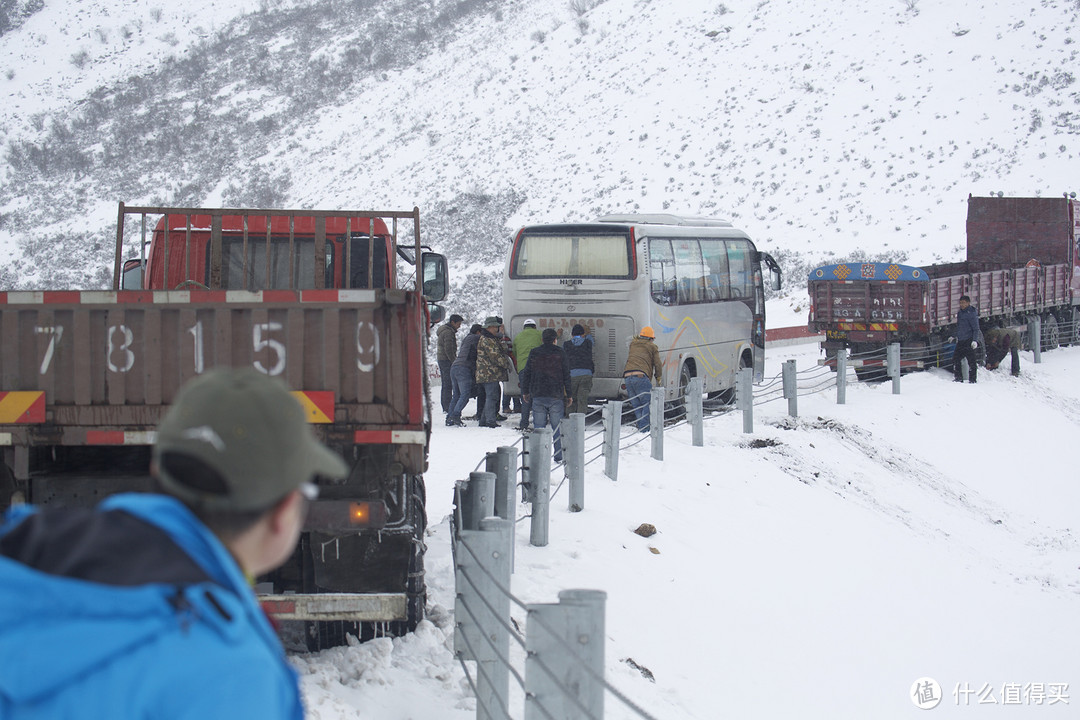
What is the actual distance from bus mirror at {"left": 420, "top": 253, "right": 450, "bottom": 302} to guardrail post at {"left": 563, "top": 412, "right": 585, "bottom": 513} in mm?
1952

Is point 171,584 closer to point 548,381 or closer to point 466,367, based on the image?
point 548,381

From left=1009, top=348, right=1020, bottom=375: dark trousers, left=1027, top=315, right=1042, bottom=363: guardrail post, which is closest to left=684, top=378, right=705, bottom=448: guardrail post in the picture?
left=1009, top=348, right=1020, bottom=375: dark trousers

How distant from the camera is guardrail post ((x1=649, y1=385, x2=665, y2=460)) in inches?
505

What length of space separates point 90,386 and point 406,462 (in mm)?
1721

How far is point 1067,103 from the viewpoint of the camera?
156 feet

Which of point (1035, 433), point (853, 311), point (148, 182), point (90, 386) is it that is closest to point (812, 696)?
point (90, 386)

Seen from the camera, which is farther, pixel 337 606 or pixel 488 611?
pixel 337 606

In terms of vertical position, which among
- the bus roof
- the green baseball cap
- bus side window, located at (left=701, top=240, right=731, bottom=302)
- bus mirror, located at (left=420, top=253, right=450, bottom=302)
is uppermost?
the bus roof

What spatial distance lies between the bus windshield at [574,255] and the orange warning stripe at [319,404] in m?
11.1

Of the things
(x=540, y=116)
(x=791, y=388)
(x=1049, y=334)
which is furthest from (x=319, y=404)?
Result: (x=540, y=116)

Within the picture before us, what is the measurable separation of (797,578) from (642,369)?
487 centimetres

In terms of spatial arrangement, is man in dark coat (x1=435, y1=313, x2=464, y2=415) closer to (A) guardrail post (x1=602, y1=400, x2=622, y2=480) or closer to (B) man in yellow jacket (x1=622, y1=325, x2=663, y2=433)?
(B) man in yellow jacket (x1=622, y1=325, x2=663, y2=433)

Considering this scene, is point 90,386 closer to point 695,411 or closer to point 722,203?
point 695,411

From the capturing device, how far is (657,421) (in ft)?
42.4
